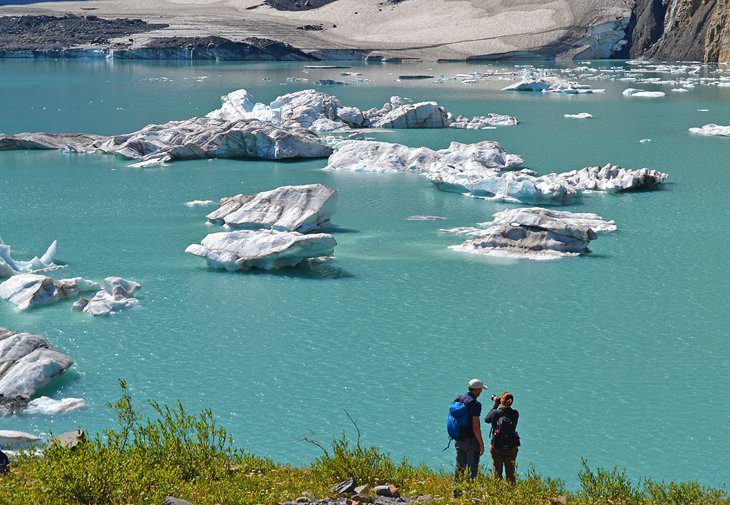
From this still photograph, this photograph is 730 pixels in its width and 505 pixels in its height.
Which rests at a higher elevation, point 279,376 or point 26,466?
point 26,466

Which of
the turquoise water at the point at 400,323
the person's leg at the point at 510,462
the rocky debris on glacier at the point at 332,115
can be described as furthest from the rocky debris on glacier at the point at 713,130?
the person's leg at the point at 510,462

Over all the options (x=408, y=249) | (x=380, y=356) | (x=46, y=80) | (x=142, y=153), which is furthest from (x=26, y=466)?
(x=46, y=80)

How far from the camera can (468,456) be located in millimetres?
8758

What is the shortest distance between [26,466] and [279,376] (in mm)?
5316

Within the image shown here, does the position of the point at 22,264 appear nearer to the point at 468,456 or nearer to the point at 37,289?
the point at 37,289

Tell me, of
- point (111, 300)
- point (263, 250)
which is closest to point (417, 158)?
point (263, 250)

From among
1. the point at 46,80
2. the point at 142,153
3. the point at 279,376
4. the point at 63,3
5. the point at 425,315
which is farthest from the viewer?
the point at 63,3

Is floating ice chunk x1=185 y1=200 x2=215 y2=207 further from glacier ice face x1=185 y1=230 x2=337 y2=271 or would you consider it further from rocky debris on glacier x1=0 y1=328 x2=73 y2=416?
rocky debris on glacier x1=0 y1=328 x2=73 y2=416

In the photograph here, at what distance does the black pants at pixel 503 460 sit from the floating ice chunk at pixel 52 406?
6.32 m

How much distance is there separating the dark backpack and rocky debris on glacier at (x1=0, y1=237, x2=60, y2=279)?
12770 mm

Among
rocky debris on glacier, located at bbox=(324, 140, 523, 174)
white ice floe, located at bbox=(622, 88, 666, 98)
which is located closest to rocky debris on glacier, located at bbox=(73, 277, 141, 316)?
rocky debris on glacier, located at bbox=(324, 140, 523, 174)

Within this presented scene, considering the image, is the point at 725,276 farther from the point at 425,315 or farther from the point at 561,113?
the point at 561,113

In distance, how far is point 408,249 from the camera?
2111 cm

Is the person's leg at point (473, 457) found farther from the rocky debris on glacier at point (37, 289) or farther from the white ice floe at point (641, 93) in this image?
the white ice floe at point (641, 93)
